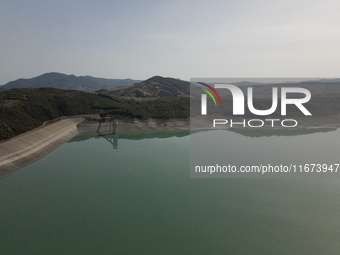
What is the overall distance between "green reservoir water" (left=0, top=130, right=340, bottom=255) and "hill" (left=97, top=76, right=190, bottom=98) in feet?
224

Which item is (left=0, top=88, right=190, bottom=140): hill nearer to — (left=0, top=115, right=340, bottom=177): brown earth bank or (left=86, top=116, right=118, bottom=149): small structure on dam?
(left=0, top=115, right=340, bottom=177): brown earth bank

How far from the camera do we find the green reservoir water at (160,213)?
1201 centimetres

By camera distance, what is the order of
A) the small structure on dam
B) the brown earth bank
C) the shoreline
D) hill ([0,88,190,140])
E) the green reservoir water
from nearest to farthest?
the green reservoir water
the shoreline
the brown earth bank
hill ([0,88,190,140])
the small structure on dam

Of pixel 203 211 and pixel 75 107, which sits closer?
pixel 203 211

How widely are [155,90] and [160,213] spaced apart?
8834 centimetres

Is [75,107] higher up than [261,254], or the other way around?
[75,107]

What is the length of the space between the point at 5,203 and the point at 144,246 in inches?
459

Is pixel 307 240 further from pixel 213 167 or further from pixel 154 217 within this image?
pixel 213 167

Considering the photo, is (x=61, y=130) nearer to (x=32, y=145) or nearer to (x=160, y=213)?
(x=32, y=145)

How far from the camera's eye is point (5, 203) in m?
16.2

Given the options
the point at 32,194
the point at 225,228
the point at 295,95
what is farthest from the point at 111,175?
the point at 295,95

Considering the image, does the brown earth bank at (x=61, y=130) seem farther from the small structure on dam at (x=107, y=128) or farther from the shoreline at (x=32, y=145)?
the small structure on dam at (x=107, y=128)

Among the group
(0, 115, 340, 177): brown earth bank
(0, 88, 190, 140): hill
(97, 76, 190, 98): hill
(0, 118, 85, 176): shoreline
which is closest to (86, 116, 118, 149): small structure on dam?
(0, 115, 340, 177): brown earth bank

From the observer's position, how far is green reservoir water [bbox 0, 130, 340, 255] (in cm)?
1201
